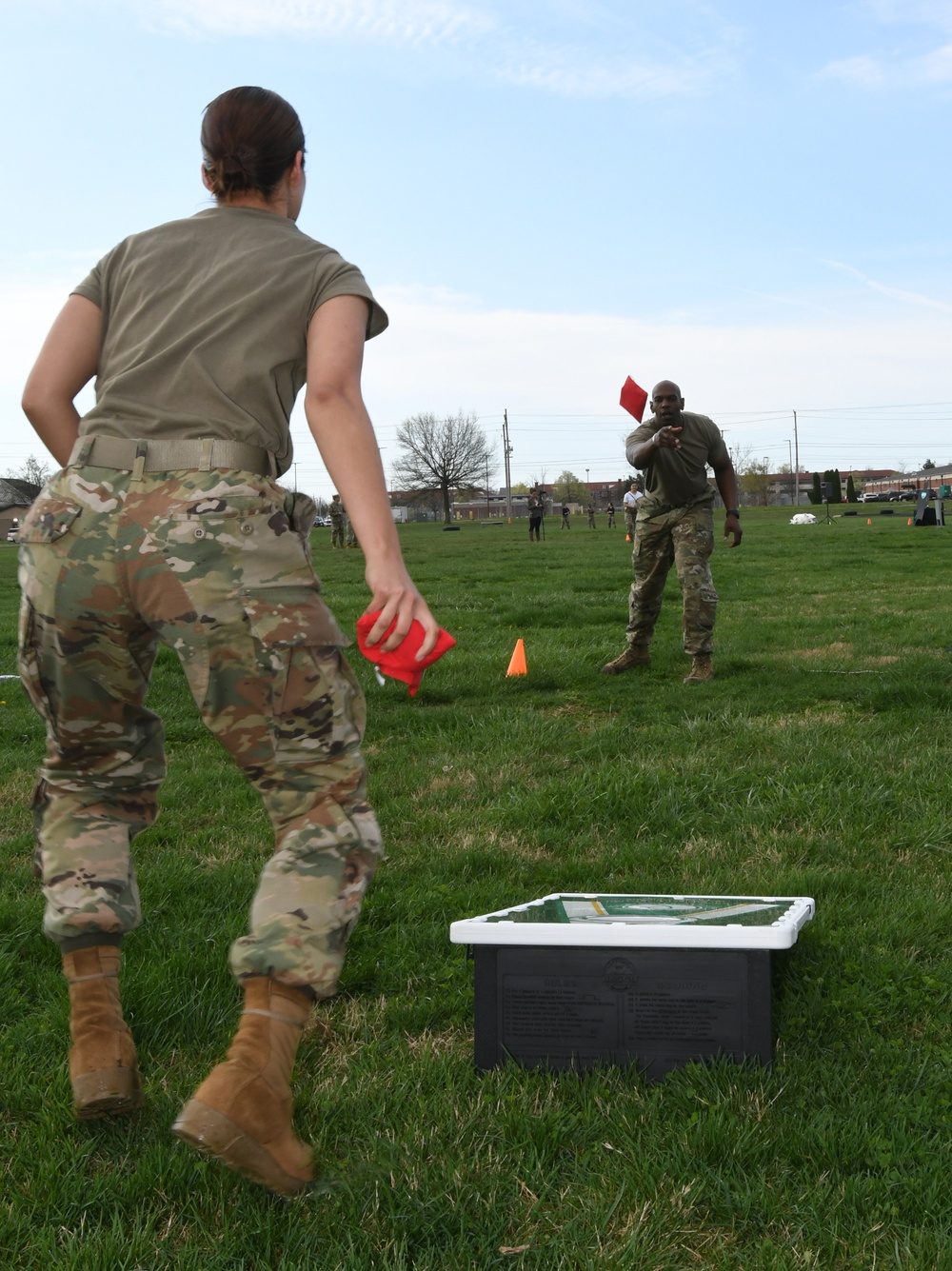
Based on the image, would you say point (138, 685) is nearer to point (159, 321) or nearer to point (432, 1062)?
point (159, 321)

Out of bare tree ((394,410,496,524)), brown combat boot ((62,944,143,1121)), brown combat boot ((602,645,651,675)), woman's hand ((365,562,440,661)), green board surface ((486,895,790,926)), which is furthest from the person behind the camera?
bare tree ((394,410,496,524))

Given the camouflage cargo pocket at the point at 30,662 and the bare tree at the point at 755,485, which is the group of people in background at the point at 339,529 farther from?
the bare tree at the point at 755,485

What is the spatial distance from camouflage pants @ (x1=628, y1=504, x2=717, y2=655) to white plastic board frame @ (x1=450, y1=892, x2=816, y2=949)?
17.9 feet

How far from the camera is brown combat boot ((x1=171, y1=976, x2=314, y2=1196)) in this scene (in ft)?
6.89

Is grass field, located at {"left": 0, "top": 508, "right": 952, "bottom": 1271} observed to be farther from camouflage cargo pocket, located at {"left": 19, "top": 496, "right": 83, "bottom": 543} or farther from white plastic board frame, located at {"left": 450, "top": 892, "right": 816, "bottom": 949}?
camouflage cargo pocket, located at {"left": 19, "top": 496, "right": 83, "bottom": 543}

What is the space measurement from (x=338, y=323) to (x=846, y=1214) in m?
1.94

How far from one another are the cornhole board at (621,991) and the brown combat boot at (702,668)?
5646 millimetres

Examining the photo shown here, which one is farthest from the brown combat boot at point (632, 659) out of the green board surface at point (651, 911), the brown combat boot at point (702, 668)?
the green board surface at point (651, 911)

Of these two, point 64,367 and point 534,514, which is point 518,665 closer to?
point 64,367

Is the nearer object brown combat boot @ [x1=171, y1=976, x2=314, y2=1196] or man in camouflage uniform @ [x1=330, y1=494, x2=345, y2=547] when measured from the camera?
brown combat boot @ [x1=171, y1=976, x2=314, y2=1196]

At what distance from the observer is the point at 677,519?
340 inches

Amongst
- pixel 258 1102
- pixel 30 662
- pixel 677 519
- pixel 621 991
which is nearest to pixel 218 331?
pixel 30 662

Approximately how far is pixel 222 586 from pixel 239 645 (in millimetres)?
118

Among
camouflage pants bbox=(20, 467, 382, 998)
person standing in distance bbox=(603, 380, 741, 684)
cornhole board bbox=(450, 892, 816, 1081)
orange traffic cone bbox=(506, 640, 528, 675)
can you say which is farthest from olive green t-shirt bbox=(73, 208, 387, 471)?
orange traffic cone bbox=(506, 640, 528, 675)
